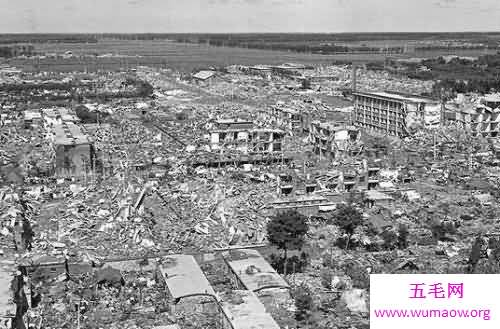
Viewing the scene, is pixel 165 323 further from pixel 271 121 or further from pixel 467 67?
pixel 467 67

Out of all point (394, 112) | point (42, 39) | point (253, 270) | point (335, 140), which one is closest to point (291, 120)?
point (394, 112)

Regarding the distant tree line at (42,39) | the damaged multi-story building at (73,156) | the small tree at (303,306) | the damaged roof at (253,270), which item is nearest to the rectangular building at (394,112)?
the damaged multi-story building at (73,156)

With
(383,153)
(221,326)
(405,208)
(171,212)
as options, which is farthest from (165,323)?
(383,153)

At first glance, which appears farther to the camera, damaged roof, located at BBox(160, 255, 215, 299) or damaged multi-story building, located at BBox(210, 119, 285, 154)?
damaged multi-story building, located at BBox(210, 119, 285, 154)

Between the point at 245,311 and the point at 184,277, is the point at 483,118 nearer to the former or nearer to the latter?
the point at 184,277

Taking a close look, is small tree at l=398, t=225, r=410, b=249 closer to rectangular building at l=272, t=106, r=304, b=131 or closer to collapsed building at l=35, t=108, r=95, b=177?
collapsed building at l=35, t=108, r=95, b=177

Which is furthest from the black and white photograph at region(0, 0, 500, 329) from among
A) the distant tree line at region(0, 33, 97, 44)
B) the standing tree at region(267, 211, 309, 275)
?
the distant tree line at region(0, 33, 97, 44)

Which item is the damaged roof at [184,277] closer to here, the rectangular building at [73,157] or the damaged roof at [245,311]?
the damaged roof at [245,311]
